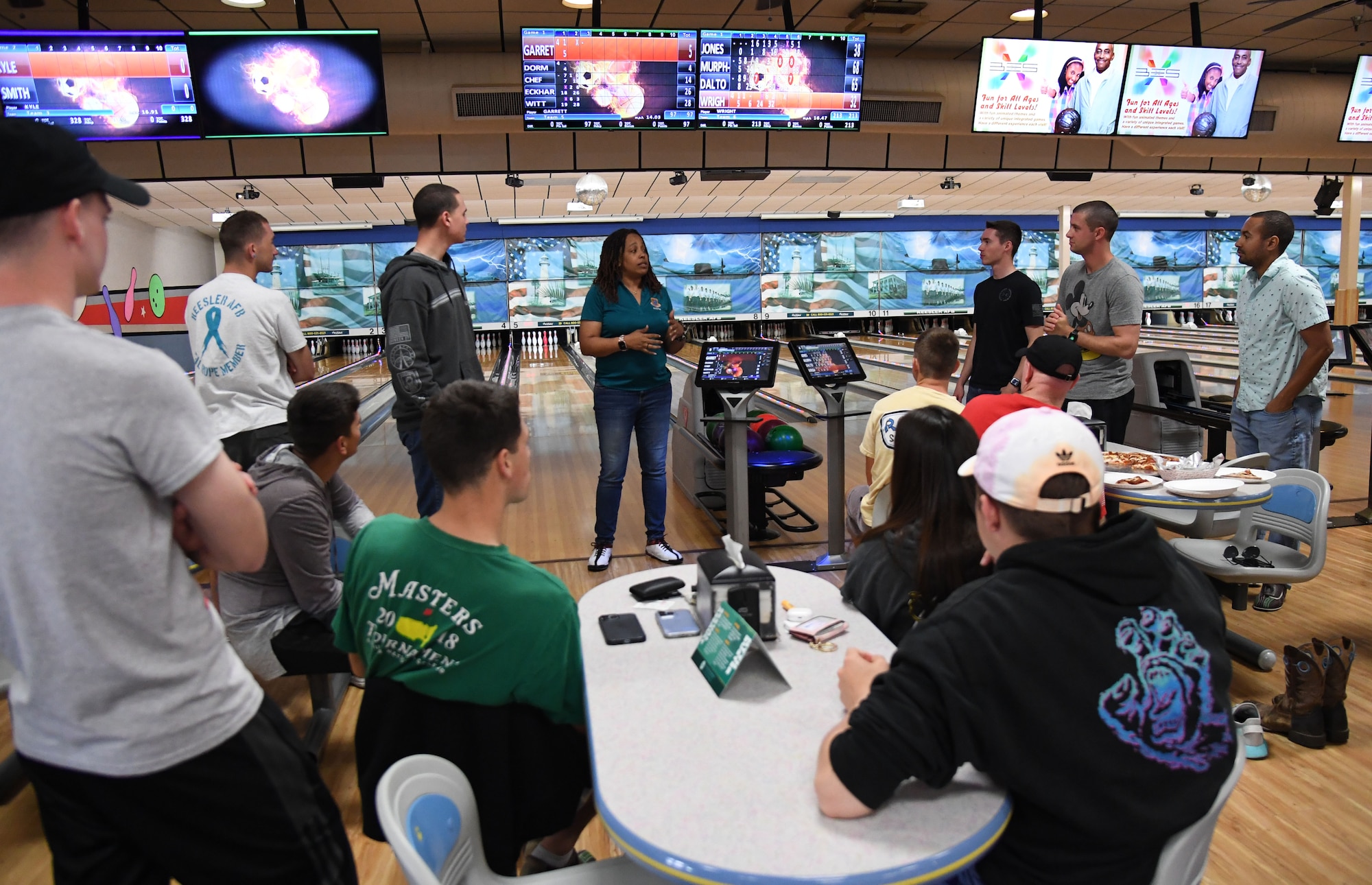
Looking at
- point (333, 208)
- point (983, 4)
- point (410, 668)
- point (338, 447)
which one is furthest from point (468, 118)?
point (333, 208)

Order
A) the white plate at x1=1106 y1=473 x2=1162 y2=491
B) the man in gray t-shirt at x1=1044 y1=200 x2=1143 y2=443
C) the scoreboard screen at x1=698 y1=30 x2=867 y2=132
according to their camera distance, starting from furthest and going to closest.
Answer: the scoreboard screen at x1=698 y1=30 x2=867 y2=132
the man in gray t-shirt at x1=1044 y1=200 x2=1143 y2=443
the white plate at x1=1106 y1=473 x2=1162 y2=491

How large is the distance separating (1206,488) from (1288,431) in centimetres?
134

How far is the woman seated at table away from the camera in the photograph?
1516 mm

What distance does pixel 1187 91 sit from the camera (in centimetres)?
468

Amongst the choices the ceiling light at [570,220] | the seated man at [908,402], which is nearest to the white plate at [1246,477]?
the seated man at [908,402]

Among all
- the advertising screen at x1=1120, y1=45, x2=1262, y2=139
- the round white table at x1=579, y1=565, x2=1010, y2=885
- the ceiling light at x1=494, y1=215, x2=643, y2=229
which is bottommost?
A: the round white table at x1=579, y1=565, x2=1010, y2=885

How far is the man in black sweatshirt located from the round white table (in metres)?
1.49

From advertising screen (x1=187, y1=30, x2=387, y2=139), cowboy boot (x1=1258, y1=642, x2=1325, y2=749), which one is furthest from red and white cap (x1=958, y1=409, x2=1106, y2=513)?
advertising screen (x1=187, y1=30, x2=387, y2=139)

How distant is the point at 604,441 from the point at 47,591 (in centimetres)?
253

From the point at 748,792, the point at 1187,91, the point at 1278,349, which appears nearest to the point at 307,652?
the point at 748,792

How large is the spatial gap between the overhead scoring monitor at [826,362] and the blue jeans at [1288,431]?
1.62 meters

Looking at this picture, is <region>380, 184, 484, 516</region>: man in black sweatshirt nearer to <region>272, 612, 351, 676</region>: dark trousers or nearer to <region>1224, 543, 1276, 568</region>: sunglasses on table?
<region>272, 612, 351, 676</region>: dark trousers

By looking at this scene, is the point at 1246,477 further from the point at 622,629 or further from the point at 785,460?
the point at 622,629

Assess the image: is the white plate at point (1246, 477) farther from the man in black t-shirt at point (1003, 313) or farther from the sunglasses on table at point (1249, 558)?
the man in black t-shirt at point (1003, 313)
